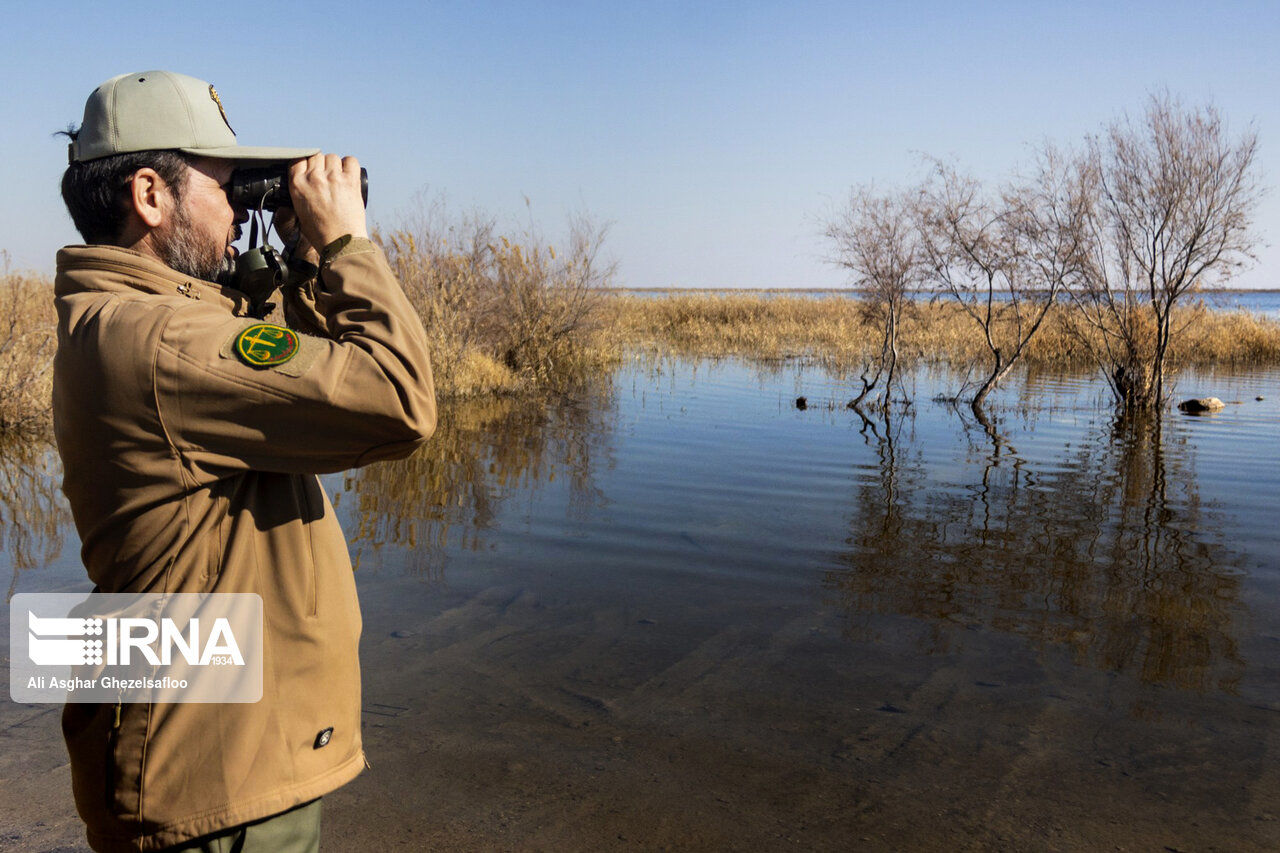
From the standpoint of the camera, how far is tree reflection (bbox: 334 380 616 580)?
6.89 m

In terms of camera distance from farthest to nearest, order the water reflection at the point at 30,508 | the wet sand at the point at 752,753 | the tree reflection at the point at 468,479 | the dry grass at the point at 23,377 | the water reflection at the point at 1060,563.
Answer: the dry grass at the point at 23,377 → the tree reflection at the point at 468,479 → the water reflection at the point at 30,508 → the water reflection at the point at 1060,563 → the wet sand at the point at 752,753

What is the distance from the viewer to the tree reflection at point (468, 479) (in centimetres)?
689

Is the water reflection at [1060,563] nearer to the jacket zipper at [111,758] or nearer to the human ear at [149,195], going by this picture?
the jacket zipper at [111,758]

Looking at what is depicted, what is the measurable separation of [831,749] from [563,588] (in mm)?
2404

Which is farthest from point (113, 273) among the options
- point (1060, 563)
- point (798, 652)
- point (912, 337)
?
point (912, 337)

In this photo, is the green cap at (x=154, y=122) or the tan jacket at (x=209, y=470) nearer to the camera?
the tan jacket at (x=209, y=470)

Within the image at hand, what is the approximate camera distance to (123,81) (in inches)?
59.7

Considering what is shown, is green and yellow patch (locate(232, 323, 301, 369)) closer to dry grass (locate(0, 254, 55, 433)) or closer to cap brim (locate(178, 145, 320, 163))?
cap brim (locate(178, 145, 320, 163))

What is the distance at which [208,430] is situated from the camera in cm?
138

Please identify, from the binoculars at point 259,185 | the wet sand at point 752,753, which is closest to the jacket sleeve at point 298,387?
the binoculars at point 259,185

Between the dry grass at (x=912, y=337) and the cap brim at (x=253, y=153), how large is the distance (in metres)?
17.1

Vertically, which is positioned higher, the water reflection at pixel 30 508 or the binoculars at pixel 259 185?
the binoculars at pixel 259 185

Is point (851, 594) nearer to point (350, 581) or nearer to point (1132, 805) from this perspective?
point (1132, 805)

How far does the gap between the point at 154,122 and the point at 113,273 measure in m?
0.25
